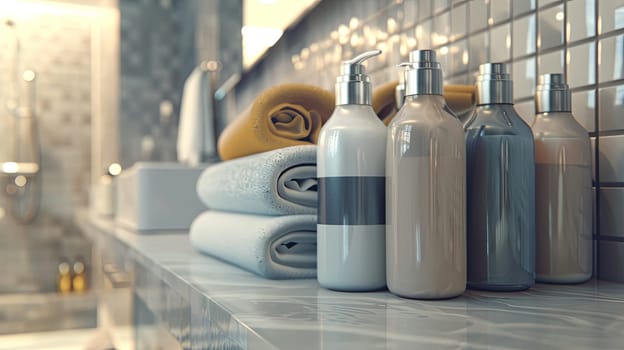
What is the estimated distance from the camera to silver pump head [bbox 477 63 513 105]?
20.8 inches

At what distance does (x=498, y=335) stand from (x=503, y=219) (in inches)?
6.7

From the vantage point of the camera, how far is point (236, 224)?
26.8 inches

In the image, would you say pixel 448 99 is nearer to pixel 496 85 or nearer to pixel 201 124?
pixel 496 85

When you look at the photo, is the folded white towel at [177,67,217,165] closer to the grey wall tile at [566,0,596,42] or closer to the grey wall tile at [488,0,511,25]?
the grey wall tile at [488,0,511,25]

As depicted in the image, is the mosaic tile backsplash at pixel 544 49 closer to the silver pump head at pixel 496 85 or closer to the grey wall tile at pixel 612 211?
the grey wall tile at pixel 612 211

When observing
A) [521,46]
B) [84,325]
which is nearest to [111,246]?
[521,46]

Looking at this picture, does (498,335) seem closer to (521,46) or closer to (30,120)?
(521,46)

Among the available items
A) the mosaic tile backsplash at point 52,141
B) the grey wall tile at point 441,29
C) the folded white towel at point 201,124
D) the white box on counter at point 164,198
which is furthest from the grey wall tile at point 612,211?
the mosaic tile backsplash at point 52,141

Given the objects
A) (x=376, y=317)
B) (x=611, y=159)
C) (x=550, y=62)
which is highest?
(x=550, y=62)

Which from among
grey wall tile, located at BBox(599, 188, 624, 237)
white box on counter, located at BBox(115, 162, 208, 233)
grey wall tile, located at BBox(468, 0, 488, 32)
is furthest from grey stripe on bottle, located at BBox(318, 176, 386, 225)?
white box on counter, located at BBox(115, 162, 208, 233)

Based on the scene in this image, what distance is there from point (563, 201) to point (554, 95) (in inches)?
3.9

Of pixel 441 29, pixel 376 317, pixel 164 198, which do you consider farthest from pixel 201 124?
pixel 376 317

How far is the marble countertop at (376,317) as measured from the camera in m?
0.34

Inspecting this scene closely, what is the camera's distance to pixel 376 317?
40 cm
